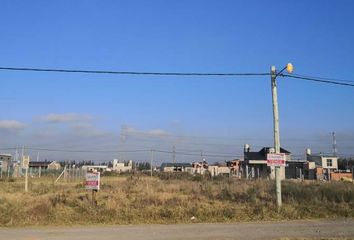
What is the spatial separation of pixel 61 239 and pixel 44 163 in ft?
464

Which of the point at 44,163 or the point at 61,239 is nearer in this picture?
the point at 61,239

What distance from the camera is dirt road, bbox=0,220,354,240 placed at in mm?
15508

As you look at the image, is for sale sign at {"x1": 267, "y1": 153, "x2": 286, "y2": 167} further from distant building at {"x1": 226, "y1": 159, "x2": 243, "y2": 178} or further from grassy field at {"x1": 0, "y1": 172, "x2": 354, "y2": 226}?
distant building at {"x1": 226, "y1": 159, "x2": 243, "y2": 178}

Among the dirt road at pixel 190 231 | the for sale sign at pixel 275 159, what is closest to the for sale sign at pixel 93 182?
the dirt road at pixel 190 231

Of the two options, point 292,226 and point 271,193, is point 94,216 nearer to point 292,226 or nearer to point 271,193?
point 292,226

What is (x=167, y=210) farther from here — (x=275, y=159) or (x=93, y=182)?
(x=275, y=159)

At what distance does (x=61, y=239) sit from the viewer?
15047 millimetres

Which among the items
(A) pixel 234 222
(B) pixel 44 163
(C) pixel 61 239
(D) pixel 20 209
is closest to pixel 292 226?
(A) pixel 234 222

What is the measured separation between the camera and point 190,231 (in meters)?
16.7

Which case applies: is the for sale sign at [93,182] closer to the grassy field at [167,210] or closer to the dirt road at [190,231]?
the grassy field at [167,210]

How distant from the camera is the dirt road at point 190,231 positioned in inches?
611

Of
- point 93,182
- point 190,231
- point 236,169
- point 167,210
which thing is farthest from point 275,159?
point 236,169

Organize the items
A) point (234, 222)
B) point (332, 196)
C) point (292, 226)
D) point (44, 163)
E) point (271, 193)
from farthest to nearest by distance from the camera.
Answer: point (44, 163) < point (271, 193) < point (332, 196) < point (234, 222) < point (292, 226)

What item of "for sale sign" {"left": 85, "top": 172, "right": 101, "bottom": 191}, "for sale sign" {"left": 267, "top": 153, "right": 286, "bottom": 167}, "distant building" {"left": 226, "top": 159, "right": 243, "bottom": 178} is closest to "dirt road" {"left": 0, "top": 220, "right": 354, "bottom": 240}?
"for sale sign" {"left": 267, "top": 153, "right": 286, "bottom": 167}
